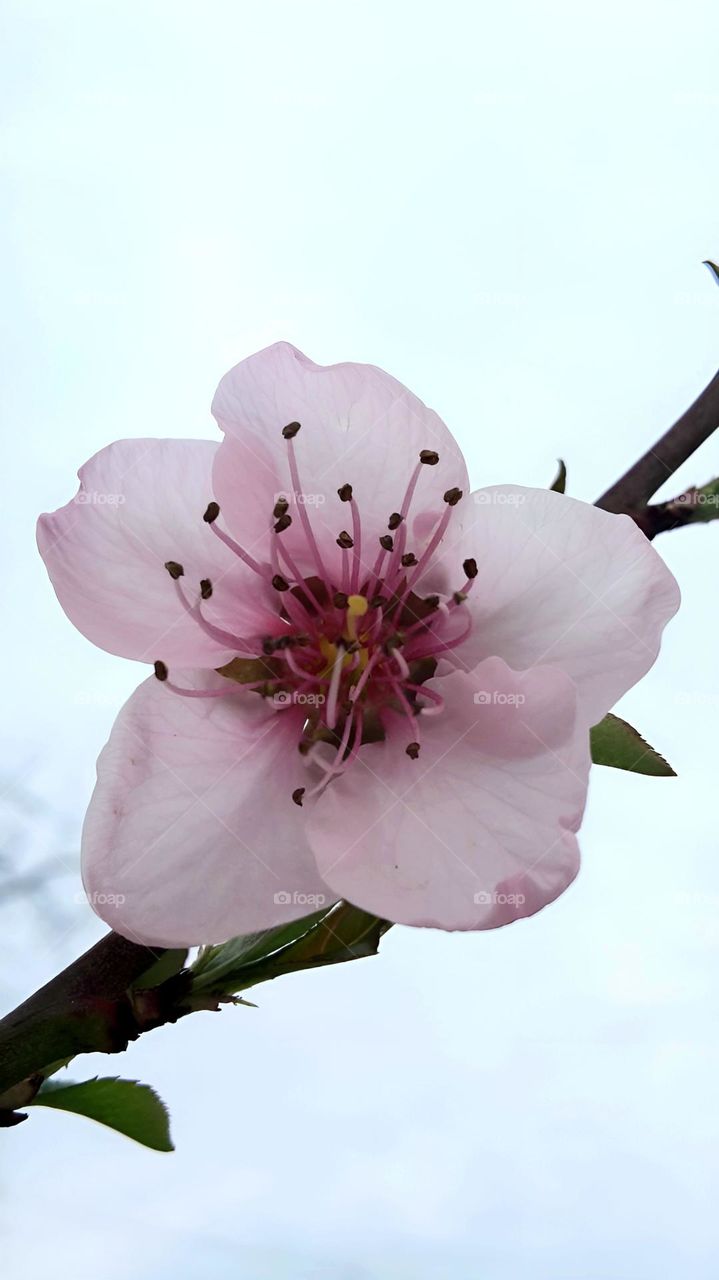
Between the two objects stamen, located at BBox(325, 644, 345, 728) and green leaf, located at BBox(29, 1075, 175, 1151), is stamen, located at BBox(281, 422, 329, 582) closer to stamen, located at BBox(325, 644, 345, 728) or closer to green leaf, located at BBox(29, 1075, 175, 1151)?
stamen, located at BBox(325, 644, 345, 728)

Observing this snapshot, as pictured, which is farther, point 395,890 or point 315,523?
point 315,523

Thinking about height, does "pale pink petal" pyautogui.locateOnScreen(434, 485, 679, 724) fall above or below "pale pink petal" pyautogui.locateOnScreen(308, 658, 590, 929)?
above

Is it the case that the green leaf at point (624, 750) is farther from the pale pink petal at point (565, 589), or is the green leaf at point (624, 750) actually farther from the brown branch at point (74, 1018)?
the brown branch at point (74, 1018)

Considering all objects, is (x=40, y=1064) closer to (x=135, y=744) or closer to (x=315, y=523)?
(x=135, y=744)

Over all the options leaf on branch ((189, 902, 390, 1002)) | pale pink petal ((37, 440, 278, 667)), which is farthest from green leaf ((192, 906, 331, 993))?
pale pink petal ((37, 440, 278, 667))

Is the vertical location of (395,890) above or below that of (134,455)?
below

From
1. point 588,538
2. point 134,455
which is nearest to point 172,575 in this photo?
point 134,455
